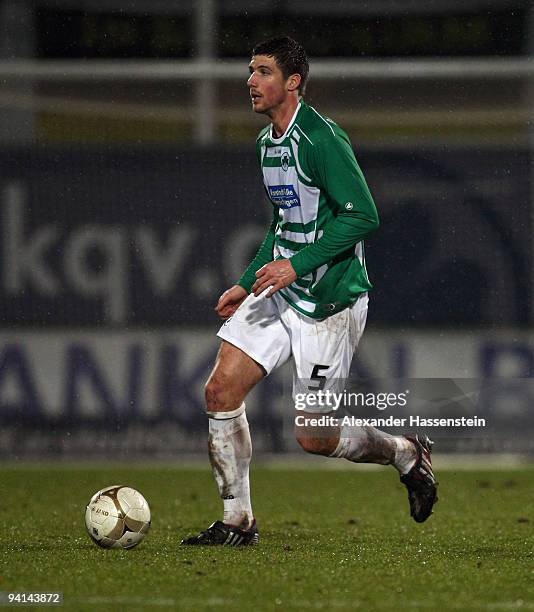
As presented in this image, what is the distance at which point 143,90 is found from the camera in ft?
36.6

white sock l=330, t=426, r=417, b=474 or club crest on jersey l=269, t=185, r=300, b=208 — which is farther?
white sock l=330, t=426, r=417, b=474

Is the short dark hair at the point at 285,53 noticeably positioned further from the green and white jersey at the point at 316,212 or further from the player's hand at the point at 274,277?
the player's hand at the point at 274,277

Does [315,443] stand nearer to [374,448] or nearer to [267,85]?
[374,448]

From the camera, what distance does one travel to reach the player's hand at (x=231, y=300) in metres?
6.71

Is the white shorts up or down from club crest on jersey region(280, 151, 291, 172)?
down

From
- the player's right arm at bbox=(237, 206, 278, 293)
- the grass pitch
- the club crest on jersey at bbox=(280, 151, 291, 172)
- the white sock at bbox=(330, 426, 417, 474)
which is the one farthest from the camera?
the player's right arm at bbox=(237, 206, 278, 293)

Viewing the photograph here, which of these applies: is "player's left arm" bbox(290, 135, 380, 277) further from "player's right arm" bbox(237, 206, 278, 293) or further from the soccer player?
"player's right arm" bbox(237, 206, 278, 293)

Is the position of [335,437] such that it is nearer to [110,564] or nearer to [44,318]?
[110,564]

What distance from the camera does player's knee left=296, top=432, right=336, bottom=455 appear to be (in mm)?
6496

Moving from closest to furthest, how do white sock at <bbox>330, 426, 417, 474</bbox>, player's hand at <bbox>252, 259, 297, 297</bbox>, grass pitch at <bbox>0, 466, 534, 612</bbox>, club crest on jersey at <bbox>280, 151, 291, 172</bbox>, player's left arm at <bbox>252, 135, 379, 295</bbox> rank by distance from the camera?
1. grass pitch at <bbox>0, 466, 534, 612</bbox>
2. player's hand at <bbox>252, 259, 297, 297</bbox>
3. player's left arm at <bbox>252, 135, 379, 295</bbox>
4. club crest on jersey at <bbox>280, 151, 291, 172</bbox>
5. white sock at <bbox>330, 426, 417, 474</bbox>

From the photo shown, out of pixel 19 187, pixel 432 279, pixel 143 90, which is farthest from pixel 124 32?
pixel 432 279

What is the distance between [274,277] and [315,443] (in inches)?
34.7

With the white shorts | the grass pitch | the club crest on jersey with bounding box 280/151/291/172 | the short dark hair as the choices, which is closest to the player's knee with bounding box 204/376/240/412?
the white shorts

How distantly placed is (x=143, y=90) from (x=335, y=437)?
17.5ft
